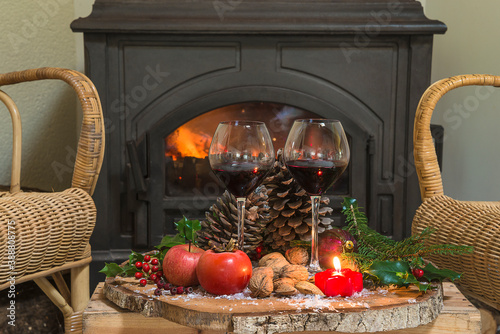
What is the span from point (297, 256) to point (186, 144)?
3.24 feet

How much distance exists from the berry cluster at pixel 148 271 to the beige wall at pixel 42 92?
1.33 meters

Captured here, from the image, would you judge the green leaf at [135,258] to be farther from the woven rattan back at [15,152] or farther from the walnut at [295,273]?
the woven rattan back at [15,152]

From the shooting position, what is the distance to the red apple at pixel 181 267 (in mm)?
792

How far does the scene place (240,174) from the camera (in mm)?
824

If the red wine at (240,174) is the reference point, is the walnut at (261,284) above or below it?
below

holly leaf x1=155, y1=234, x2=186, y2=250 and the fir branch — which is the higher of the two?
the fir branch

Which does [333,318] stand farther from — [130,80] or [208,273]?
[130,80]

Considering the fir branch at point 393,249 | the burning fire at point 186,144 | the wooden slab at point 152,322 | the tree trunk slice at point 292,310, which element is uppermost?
the burning fire at point 186,144

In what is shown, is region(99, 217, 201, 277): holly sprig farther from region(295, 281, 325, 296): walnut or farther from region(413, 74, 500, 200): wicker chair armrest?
region(413, 74, 500, 200): wicker chair armrest

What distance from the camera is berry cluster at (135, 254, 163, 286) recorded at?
82cm

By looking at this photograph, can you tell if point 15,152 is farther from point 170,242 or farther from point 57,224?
point 170,242

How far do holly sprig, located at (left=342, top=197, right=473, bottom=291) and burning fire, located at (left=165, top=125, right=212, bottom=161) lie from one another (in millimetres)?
887

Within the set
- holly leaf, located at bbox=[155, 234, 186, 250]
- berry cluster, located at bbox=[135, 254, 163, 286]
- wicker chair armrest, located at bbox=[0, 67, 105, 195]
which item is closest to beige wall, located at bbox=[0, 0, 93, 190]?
wicker chair armrest, located at bbox=[0, 67, 105, 195]

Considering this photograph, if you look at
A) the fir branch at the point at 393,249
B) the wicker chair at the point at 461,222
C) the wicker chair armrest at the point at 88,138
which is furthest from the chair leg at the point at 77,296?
the wicker chair at the point at 461,222
